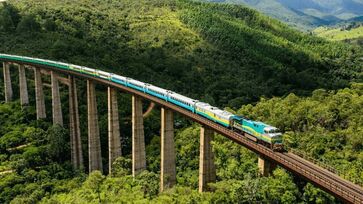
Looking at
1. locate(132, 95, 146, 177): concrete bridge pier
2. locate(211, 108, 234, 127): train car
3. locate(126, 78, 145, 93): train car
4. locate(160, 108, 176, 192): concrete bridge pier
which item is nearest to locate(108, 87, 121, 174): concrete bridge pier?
locate(126, 78, 145, 93): train car

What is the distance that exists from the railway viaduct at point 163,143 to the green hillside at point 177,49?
26.4 metres

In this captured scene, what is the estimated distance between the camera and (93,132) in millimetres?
55250

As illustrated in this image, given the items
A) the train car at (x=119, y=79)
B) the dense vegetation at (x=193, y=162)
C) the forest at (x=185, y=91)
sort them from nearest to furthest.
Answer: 1. the dense vegetation at (x=193, y=162)
2. the forest at (x=185, y=91)
3. the train car at (x=119, y=79)

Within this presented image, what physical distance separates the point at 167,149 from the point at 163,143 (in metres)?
0.82

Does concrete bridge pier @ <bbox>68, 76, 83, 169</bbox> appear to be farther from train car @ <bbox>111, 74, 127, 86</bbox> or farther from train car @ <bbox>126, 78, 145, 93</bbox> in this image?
train car @ <bbox>126, 78, 145, 93</bbox>

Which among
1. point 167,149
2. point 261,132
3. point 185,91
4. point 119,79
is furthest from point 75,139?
point 185,91

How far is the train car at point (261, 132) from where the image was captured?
3055cm

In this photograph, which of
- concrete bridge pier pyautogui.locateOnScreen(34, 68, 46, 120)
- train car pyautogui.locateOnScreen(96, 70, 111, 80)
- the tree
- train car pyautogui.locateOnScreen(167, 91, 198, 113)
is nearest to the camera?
train car pyautogui.locateOnScreen(167, 91, 198, 113)

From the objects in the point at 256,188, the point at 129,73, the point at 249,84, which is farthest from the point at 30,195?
the point at 249,84

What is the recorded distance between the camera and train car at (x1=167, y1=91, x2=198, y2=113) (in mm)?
39219

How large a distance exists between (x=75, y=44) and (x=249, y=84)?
48797mm

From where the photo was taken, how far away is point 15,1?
132375mm

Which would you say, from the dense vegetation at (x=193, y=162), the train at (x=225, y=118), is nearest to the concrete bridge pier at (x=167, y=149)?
the dense vegetation at (x=193, y=162)

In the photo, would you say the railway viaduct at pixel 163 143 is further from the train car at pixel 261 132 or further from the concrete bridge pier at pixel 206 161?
the train car at pixel 261 132
